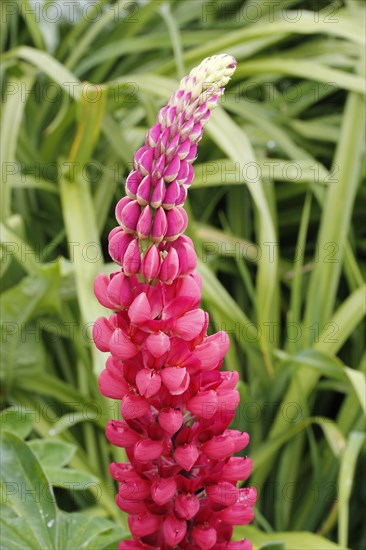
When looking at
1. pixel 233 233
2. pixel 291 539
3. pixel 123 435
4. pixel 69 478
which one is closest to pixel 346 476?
pixel 291 539

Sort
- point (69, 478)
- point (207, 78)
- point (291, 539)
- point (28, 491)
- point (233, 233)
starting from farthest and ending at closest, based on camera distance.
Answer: point (233, 233) < point (291, 539) < point (69, 478) < point (28, 491) < point (207, 78)

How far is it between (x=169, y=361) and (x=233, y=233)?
1.13 metres

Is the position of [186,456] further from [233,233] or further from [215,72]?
[233,233]

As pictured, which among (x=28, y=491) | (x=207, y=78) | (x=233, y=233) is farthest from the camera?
(x=233, y=233)

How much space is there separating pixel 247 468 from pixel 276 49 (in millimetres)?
1592

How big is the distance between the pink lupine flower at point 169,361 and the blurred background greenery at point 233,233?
0.21 metres

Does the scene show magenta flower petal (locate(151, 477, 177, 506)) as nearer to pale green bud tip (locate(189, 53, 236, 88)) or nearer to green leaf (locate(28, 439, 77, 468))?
green leaf (locate(28, 439, 77, 468))

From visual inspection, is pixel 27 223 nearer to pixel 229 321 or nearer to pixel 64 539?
pixel 229 321

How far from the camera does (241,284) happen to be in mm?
1771

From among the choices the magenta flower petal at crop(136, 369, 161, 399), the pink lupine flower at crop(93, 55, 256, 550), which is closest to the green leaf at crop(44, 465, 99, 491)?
the pink lupine flower at crop(93, 55, 256, 550)

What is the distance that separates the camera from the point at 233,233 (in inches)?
71.7

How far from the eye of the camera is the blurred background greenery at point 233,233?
1.38 m

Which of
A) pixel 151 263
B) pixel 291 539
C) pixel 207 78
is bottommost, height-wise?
pixel 291 539

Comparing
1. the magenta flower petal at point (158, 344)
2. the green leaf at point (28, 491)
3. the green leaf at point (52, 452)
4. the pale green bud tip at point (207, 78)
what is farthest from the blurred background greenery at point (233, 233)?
the pale green bud tip at point (207, 78)
